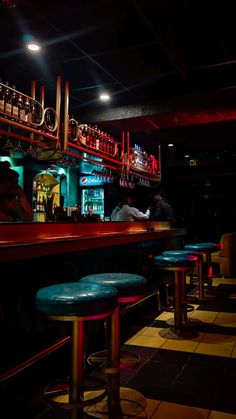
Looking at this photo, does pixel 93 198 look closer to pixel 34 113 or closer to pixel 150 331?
pixel 34 113

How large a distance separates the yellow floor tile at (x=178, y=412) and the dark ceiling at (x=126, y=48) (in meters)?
3.60

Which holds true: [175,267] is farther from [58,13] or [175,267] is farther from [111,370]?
[58,13]

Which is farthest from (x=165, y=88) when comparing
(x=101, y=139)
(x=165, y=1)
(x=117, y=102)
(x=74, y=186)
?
(x=74, y=186)

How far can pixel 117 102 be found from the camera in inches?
238

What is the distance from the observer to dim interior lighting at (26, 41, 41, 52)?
4099 mm

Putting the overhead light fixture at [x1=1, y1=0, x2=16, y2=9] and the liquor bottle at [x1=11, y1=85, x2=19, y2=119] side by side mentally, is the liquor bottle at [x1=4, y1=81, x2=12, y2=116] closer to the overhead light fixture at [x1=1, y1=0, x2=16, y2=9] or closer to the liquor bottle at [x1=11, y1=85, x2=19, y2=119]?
the liquor bottle at [x1=11, y1=85, x2=19, y2=119]

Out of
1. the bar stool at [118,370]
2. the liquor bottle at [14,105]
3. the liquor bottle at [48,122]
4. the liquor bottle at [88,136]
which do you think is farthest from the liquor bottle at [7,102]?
the bar stool at [118,370]

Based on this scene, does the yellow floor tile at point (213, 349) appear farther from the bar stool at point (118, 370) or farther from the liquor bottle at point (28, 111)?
the liquor bottle at point (28, 111)

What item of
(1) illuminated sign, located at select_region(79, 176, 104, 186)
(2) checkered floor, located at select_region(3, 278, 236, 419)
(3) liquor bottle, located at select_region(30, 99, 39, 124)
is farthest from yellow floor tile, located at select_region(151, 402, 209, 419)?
(1) illuminated sign, located at select_region(79, 176, 104, 186)

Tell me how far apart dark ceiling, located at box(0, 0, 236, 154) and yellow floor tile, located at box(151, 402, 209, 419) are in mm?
3595

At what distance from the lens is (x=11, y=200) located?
406 cm

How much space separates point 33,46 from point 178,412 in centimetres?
414

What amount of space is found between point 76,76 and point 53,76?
13.6 inches

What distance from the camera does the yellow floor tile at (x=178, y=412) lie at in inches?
89.8
